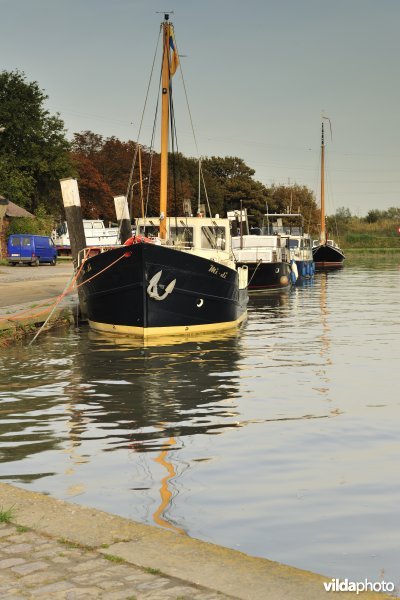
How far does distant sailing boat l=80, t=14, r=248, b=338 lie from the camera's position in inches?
900

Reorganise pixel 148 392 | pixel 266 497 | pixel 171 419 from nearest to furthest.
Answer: pixel 266 497, pixel 171 419, pixel 148 392

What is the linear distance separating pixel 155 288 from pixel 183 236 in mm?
4797

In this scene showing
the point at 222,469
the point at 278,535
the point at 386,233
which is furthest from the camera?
the point at 386,233

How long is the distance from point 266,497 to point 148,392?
6761 millimetres

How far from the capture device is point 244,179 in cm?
14550

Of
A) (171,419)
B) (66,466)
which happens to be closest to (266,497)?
(66,466)

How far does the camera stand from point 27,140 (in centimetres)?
8069

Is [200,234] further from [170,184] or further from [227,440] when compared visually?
[170,184]

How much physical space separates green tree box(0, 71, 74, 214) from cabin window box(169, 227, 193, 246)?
5171cm

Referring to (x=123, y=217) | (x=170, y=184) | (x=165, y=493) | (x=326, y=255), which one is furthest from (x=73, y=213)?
(x=170, y=184)

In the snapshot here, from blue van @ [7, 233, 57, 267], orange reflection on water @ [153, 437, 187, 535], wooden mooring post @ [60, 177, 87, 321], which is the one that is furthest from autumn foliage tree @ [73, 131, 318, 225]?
orange reflection on water @ [153, 437, 187, 535]

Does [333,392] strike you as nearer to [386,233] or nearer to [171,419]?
[171,419]

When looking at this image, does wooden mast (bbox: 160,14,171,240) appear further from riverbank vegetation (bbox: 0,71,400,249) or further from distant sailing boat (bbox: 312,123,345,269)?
distant sailing boat (bbox: 312,123,345,269)

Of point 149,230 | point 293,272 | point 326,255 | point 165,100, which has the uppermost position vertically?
point 165,100
